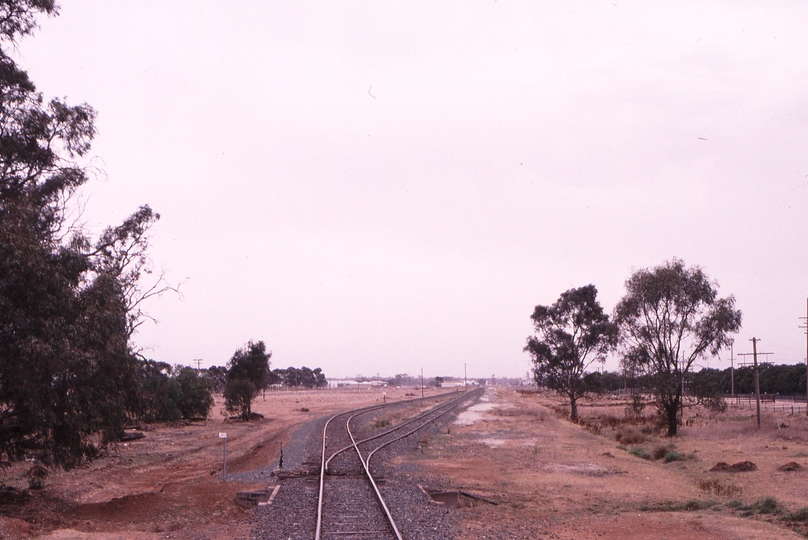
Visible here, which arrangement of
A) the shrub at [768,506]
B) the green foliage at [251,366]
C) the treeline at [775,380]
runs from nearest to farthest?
the shrub at [768,506]
the green foliage at [251,366]
the treeline at [775,380]

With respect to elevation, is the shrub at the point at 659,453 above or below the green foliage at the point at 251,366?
below

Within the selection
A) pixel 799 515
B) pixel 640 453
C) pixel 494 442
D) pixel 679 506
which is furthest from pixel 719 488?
pixel 494 442

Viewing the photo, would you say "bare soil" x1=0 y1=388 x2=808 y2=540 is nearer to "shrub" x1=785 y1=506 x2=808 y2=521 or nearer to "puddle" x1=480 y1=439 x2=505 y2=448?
"puddle" x1=480 y1=439 x2=505 y2=448

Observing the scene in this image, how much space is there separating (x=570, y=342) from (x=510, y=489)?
138ft

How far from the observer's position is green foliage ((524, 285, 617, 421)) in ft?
190

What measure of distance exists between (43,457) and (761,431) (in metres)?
37.0

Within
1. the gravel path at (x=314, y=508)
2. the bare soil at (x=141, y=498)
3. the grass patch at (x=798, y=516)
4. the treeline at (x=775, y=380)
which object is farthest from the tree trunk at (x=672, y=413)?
the treeline at (x=775, y=380)

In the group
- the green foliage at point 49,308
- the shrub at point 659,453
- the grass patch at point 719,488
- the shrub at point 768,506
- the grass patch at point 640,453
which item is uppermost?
the green foliage at point 49,308

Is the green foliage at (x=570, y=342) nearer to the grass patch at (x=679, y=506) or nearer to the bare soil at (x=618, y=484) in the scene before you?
the bare soil at (x=618, y=484)

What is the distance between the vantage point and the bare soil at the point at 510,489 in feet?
42.4

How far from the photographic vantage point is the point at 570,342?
58.6 metres

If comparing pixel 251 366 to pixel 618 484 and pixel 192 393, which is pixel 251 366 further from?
pixel 618 484

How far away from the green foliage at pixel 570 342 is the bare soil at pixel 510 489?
2326 centimetres

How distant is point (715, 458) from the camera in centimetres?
2706
